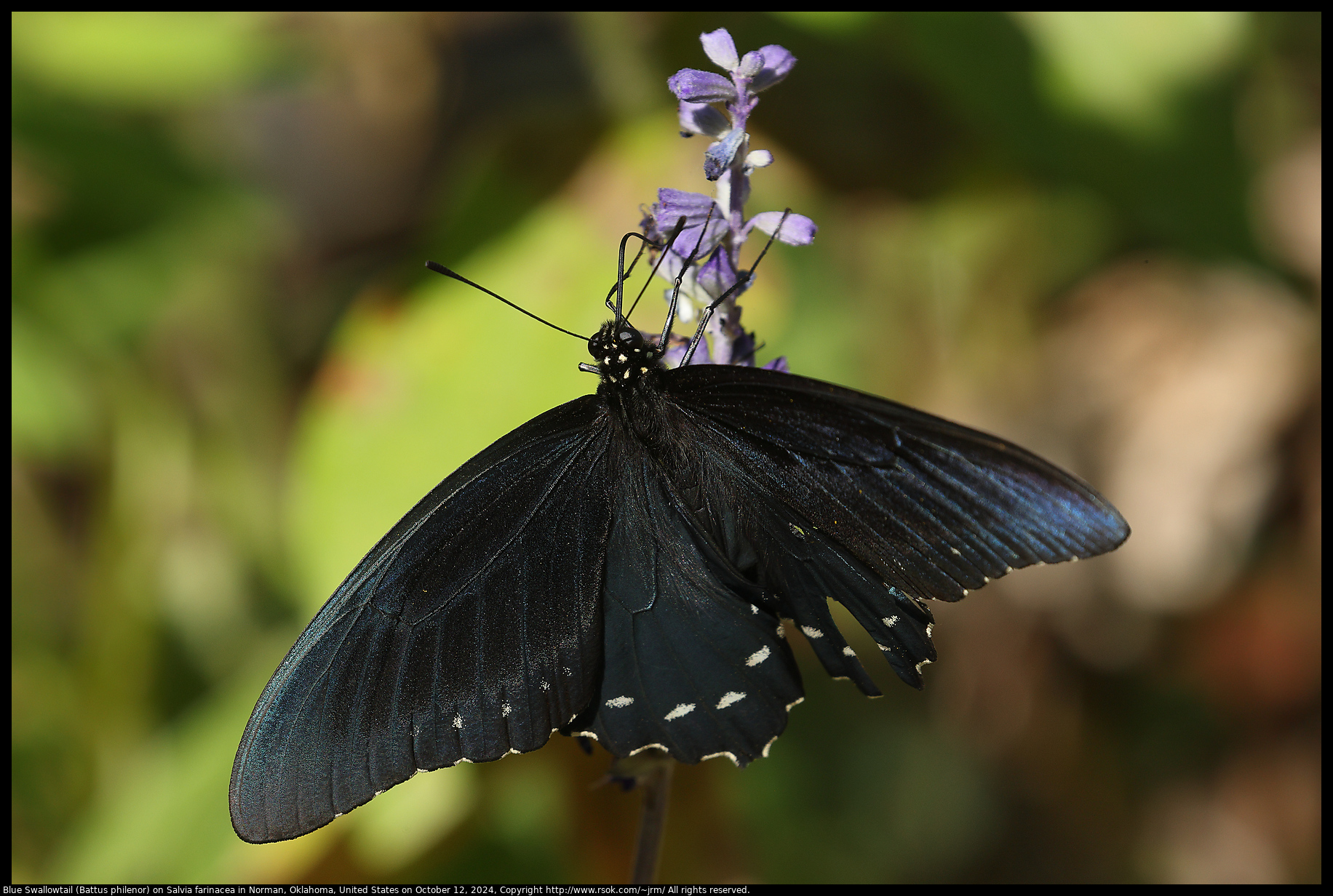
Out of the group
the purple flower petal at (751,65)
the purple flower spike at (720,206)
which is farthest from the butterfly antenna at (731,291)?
the purple flower petal at (751,65)

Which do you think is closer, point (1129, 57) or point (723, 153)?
point (723, 153)

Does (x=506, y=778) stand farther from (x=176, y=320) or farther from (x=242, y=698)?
(x=176, y=320)

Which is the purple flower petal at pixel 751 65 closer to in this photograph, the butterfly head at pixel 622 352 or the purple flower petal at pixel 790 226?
the purple flower petal at pixel 790 226

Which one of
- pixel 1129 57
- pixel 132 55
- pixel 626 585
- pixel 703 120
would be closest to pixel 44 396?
pixel 132 55

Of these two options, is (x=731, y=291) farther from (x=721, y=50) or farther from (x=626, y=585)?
(x=626, y=585)

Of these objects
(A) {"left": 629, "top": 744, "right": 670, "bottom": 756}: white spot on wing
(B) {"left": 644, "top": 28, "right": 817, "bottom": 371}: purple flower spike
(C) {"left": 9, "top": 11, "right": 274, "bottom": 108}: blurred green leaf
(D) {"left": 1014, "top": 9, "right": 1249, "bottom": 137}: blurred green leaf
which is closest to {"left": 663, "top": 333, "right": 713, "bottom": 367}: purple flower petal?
(B) {"left": 644, "top": 28, "right": 817, "bottom": 371}: purple flower spike

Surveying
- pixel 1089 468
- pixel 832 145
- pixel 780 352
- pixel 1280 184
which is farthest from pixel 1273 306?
pixel 780 352

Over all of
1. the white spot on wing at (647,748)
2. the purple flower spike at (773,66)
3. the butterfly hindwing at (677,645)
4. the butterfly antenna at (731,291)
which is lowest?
the white spot on wing at (647,748)
